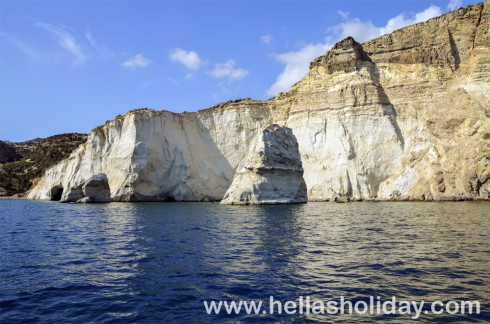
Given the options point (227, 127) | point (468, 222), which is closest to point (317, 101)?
point (227, 127)

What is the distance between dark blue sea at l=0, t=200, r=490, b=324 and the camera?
29.5 feet

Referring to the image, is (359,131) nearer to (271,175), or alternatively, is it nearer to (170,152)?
(271,175)

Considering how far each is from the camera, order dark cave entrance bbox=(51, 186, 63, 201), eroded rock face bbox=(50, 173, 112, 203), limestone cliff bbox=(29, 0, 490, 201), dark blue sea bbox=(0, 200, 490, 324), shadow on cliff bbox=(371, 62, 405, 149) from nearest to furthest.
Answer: dark blue sea bbox=(0, 200, 490, 324)
limestone cliff bbox=(29, 0, 490, 201)
eroded rock face bbox=(50, 173, 112, 203)
shadow on cliff bbox=(371, 62, 405, 149)
dark cave entrance bbox=(51, 186, 63, 201)

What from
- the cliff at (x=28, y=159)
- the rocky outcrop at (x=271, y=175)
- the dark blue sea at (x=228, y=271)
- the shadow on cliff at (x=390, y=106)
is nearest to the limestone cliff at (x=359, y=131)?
the shadow on cliff at (x=390, y=106)

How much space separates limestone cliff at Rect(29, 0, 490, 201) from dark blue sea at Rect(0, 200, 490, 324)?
27.5 m

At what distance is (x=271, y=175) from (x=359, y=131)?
22240 mm

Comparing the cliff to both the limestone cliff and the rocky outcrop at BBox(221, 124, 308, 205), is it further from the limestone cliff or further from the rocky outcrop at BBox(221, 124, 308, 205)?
the rocky outcrop at BBox(221, 124, 308, 205)

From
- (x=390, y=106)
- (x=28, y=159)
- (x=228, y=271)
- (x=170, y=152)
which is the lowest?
(x=228, y=271)

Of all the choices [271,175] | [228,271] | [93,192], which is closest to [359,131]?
[271,175]

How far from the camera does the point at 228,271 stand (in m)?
12.4

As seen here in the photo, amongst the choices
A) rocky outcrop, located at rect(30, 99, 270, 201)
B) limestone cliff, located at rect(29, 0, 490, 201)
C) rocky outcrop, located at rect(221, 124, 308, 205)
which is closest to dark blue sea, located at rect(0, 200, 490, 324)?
rocky outcrop, located at rect(221, 124, 308, 205)

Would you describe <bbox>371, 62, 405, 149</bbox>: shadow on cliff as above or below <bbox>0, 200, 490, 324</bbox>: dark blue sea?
above

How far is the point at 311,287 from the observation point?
10.6 m

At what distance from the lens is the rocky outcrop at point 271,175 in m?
43.2
